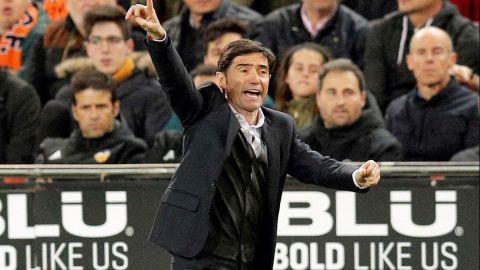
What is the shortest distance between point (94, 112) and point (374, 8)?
9.01 feet

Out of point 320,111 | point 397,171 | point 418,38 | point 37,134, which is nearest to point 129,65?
point 37,134

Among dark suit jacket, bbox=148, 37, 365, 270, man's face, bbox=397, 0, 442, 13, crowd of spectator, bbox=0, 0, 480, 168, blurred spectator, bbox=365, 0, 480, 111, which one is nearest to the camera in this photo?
dark suit jacket, bbox=148, 37, 365, 270

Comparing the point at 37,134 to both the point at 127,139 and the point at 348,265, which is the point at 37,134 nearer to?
the point at 127,139

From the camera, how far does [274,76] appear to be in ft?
28.2

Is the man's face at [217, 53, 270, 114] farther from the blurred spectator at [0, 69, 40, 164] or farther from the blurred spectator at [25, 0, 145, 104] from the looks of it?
the blurred spectator at [25, 0, 145, 104]

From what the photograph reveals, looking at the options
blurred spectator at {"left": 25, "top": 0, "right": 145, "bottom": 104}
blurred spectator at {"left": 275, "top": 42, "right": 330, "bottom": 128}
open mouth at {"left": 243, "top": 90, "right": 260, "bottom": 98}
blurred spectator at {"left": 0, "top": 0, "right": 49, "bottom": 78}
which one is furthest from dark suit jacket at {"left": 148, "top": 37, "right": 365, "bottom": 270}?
blurred spectator at {"left": 0, "top": 0, "right": 49, "bottom": 78}

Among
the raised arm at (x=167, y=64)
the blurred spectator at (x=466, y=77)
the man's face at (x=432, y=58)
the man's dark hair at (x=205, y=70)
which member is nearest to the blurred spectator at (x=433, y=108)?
the man's face at (x=432, y=58)

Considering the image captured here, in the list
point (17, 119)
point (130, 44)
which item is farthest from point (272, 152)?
point (130, 44)

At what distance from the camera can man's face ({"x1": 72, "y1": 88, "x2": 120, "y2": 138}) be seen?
7.69 m

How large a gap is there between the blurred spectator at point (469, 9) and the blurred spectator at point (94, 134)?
300cm

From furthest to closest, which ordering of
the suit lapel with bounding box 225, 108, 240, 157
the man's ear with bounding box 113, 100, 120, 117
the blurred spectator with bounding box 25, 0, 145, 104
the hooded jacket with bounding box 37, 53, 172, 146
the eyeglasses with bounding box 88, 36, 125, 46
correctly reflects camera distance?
1. the blurred spectator with bounding box 25, 0, 145, 104
2. the eyeglasses with bounding box 88, 36, 125, 46
3. the hooded jacket with bounding box 37, 53, 172, 146
4. the man's ear with bounding box 113, 100, 120, 117
5. the suit lapel with bounding box 225, 108, 240, 157

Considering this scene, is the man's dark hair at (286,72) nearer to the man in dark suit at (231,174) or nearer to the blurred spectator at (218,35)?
the blurred spectator at (218,35)

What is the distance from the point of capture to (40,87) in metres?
8.99

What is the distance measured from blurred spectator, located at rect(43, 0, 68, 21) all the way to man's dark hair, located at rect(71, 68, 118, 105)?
4.77 feet
